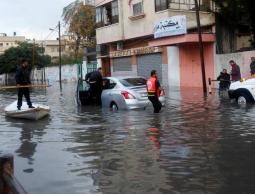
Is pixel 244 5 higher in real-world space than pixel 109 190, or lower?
A: higher

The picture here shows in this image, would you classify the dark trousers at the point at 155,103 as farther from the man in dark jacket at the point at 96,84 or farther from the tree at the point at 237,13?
the tree at the point at 237,13

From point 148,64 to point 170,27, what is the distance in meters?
7.09

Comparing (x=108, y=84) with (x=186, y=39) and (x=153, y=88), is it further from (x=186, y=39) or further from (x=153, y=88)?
(x=186, y=39)

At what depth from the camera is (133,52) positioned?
137 ft

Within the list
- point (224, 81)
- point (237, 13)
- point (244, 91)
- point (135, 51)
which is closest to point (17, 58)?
point (135, 51)

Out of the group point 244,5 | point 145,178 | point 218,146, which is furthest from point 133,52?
point 145,178

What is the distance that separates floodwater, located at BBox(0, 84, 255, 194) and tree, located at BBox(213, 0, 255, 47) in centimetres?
1185

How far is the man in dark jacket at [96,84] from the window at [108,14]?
2538 centimetres

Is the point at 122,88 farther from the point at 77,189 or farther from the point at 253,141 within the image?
the point at 77,189

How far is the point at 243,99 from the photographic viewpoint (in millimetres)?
18562

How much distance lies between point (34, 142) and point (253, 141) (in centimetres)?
458

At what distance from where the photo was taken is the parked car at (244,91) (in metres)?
18.1

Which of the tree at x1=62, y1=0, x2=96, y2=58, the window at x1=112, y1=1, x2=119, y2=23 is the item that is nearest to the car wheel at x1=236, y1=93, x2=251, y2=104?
the window at x1=112, y1=1, x2=119, y2=23

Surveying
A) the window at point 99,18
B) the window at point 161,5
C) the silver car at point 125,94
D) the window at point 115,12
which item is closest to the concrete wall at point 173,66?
the window at point 161,5
